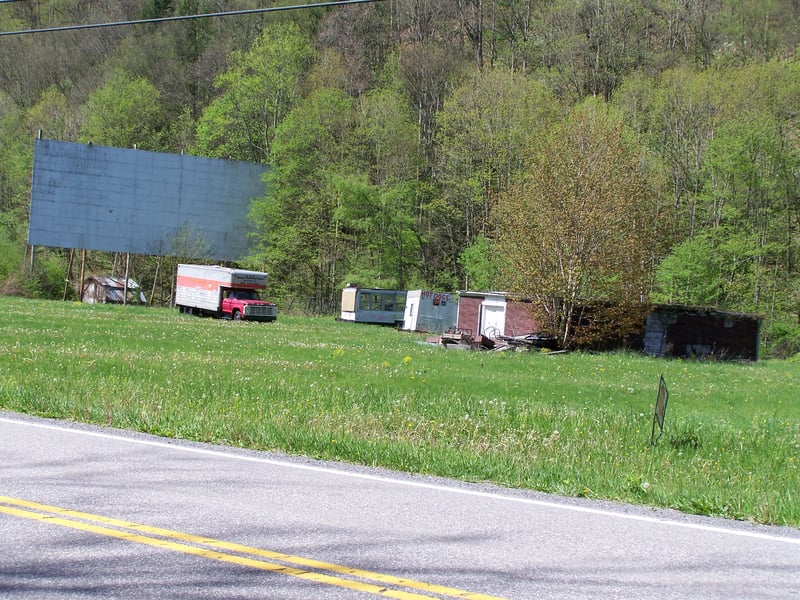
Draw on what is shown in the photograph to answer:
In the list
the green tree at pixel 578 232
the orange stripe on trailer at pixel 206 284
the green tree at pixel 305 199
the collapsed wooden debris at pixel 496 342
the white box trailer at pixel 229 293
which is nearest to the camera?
the collapsed wooden debris at pixel 496 342

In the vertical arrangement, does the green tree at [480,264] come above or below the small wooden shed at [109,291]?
above

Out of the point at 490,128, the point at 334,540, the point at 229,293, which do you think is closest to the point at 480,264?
the point at 490,128

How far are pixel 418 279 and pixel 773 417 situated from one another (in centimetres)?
4932

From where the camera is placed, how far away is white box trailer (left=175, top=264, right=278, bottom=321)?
50.8 meters

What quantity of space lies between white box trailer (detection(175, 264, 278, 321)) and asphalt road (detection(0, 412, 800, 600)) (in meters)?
41.7

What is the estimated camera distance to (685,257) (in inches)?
2061

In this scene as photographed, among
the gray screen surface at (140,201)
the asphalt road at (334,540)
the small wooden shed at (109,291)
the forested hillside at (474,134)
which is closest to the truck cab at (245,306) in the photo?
the forested hillside at (474,134)

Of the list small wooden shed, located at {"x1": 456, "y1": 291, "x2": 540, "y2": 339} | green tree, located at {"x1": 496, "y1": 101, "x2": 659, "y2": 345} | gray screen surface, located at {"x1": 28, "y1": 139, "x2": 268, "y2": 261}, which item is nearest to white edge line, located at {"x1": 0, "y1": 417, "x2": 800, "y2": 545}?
green tree, located at {"x1": 496, "y1": 101, "x2": 659, "y2": 345}

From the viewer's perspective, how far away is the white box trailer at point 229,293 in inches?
1998

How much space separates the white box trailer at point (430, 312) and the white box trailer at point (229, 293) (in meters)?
8.29

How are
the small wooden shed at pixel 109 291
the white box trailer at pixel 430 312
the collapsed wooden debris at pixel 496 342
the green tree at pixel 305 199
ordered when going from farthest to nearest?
1. the green tree at pixel 305 199
2. the small wooden shed at pixel 109 291
3. the white box trailer at pixel 430 312
4. the collapsed wooden debris at pixel 496 342

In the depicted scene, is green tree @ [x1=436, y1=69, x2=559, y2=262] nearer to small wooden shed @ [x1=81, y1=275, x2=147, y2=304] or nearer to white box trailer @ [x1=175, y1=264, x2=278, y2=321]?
white box trailer @ [x1=175, y1=264, x2=278, y2=321]

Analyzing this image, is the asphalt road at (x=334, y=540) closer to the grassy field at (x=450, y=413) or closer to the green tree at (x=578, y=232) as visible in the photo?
the grassy field at (x=450, y=413)

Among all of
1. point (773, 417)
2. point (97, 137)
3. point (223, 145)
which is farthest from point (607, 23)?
point (773, 417)
